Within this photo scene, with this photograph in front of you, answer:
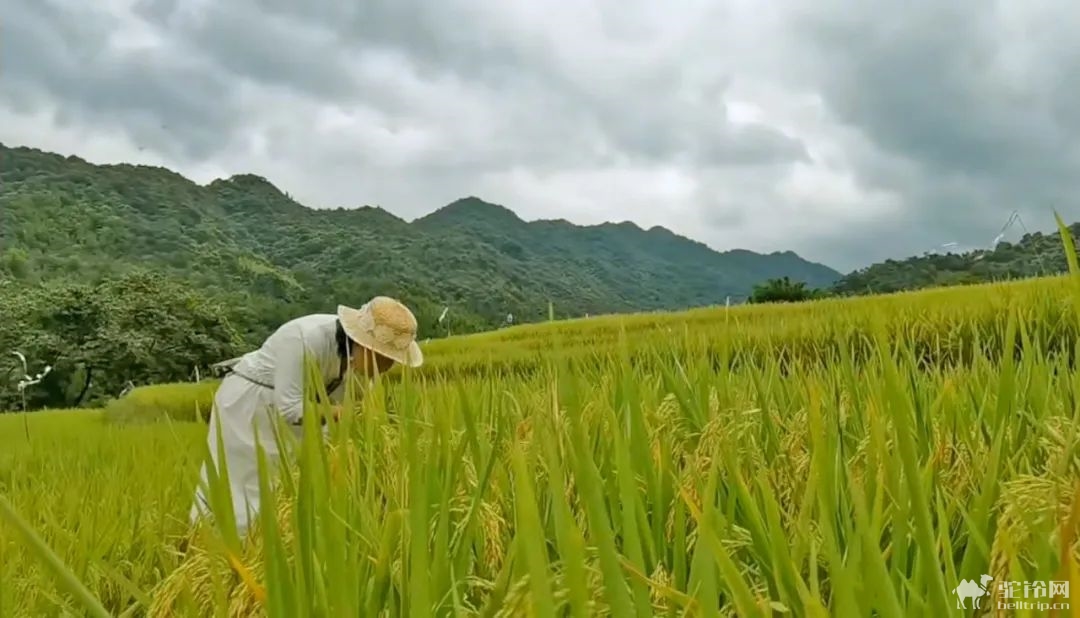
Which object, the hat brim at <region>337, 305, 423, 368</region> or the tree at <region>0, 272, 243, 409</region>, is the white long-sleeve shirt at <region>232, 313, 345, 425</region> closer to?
the hat brim at <region>337, 305, 423, 368</region>

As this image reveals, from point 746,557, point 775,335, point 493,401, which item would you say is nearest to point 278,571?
point 746,557

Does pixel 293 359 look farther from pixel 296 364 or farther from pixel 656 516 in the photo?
pixel 656 516

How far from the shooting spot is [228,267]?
3894 cm

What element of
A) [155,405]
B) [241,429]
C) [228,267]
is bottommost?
[155,405]

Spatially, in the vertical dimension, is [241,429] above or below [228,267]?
below

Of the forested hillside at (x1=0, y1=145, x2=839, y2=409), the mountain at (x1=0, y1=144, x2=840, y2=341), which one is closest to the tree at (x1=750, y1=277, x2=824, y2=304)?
the forested hillside at (x1=0, y1=145, x2=839, y2=409)

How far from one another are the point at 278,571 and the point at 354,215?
55.5 meters

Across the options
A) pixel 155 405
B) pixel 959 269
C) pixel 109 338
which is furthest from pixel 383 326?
pixel 109 338

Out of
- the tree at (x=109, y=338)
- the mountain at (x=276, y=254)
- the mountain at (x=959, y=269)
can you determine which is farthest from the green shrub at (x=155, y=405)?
the tree at (x=109, y=338)

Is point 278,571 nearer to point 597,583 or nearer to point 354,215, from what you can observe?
point 597,583

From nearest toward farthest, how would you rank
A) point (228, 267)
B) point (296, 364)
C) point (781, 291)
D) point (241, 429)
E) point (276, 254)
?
point (296, 364), point (241, 429), point (781, 291), point (228, 267), point (276, 254)

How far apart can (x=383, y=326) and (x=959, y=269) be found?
238 inches

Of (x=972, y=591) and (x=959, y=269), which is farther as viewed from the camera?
Answer: (x=959, y=269)

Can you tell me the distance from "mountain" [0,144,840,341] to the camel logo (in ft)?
78.2
